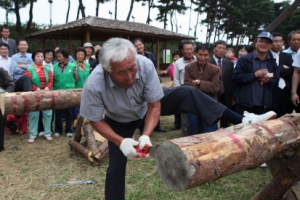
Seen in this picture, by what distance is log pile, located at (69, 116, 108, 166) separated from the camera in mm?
3848

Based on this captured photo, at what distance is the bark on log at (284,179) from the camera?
2242mm

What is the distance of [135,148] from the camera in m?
2.01

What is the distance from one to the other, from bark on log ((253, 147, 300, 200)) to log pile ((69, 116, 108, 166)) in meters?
2.13

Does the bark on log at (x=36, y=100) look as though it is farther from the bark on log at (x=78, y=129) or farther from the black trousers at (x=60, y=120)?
the black trousers at (x=60, y=120)

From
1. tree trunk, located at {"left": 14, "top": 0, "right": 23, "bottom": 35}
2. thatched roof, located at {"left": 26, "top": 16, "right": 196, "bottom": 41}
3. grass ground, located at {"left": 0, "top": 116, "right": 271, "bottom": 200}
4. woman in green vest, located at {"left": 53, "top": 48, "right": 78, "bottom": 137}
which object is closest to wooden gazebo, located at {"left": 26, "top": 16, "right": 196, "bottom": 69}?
thatched roof, located at {"left": 26, "top": 16, "right": 196, "bottom": 41}

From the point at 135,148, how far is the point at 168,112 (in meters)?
0.91

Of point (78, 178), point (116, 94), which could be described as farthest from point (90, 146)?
point (116, 94)

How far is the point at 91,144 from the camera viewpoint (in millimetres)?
4125

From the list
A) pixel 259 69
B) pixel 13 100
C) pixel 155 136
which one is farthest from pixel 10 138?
pixel 259 69

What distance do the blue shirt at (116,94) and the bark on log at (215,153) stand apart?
552 millimetres

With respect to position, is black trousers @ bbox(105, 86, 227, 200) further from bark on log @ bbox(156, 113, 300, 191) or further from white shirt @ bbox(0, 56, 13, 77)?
white shirt @ bbox(0, 56, 13, 77)

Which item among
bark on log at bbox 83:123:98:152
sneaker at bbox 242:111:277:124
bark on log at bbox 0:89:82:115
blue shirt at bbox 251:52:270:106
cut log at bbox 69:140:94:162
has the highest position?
blue shirt at bbox 251:52:270:106

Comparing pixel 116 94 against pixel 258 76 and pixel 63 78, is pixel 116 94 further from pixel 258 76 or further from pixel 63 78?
pixel 63 78

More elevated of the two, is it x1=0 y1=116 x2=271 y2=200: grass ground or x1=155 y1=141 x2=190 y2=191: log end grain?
x1=155 y1=141 x2=190 y2=191: log end grain
